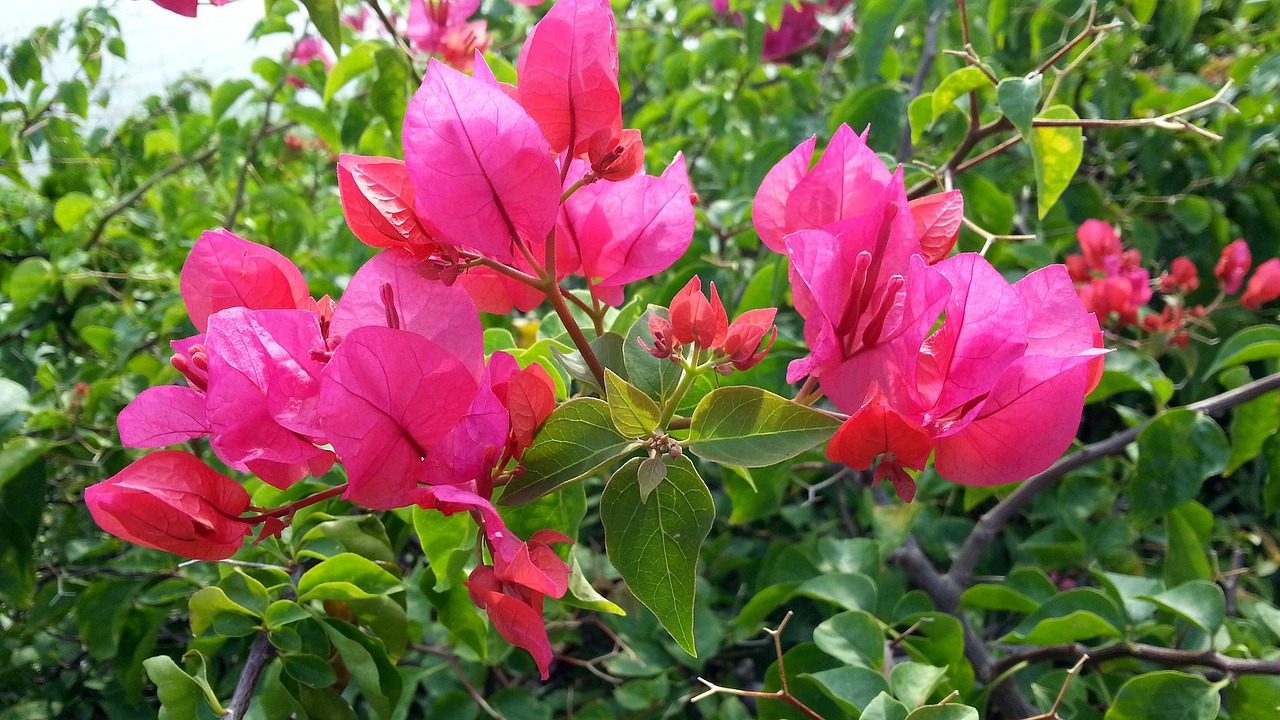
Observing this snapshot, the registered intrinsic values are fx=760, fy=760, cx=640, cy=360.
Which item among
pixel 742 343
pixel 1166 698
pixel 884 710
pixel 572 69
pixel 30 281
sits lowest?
pixel 1166 698

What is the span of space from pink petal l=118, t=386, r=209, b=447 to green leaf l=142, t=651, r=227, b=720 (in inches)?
5.3

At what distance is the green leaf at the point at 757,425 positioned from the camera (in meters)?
0.31

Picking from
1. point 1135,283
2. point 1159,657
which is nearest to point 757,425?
point 1159,657

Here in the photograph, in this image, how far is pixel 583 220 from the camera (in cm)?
38

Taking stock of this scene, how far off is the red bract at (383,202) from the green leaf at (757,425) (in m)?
0.14

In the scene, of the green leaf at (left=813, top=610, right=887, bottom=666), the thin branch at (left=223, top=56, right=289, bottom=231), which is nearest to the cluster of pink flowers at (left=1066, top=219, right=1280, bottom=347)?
the green leaf at (left=813, top=610, right=887, bottom=666)

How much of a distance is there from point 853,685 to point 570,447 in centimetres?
27

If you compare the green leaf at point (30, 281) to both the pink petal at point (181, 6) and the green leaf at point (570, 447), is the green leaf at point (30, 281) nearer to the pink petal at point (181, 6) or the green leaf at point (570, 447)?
the pink petal at point (181, 6)

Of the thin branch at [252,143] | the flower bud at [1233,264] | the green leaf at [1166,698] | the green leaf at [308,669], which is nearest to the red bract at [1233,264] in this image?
the flower bud at [1233,264]

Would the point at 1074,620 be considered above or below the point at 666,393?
below

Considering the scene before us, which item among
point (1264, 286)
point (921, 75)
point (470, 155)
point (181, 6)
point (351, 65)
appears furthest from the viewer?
point (1264, 286)

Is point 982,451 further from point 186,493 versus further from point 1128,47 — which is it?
point 1128,47

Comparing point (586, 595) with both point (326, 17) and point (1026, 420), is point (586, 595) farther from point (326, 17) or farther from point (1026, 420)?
point (326, 17)

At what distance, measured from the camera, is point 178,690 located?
0.40 meters
